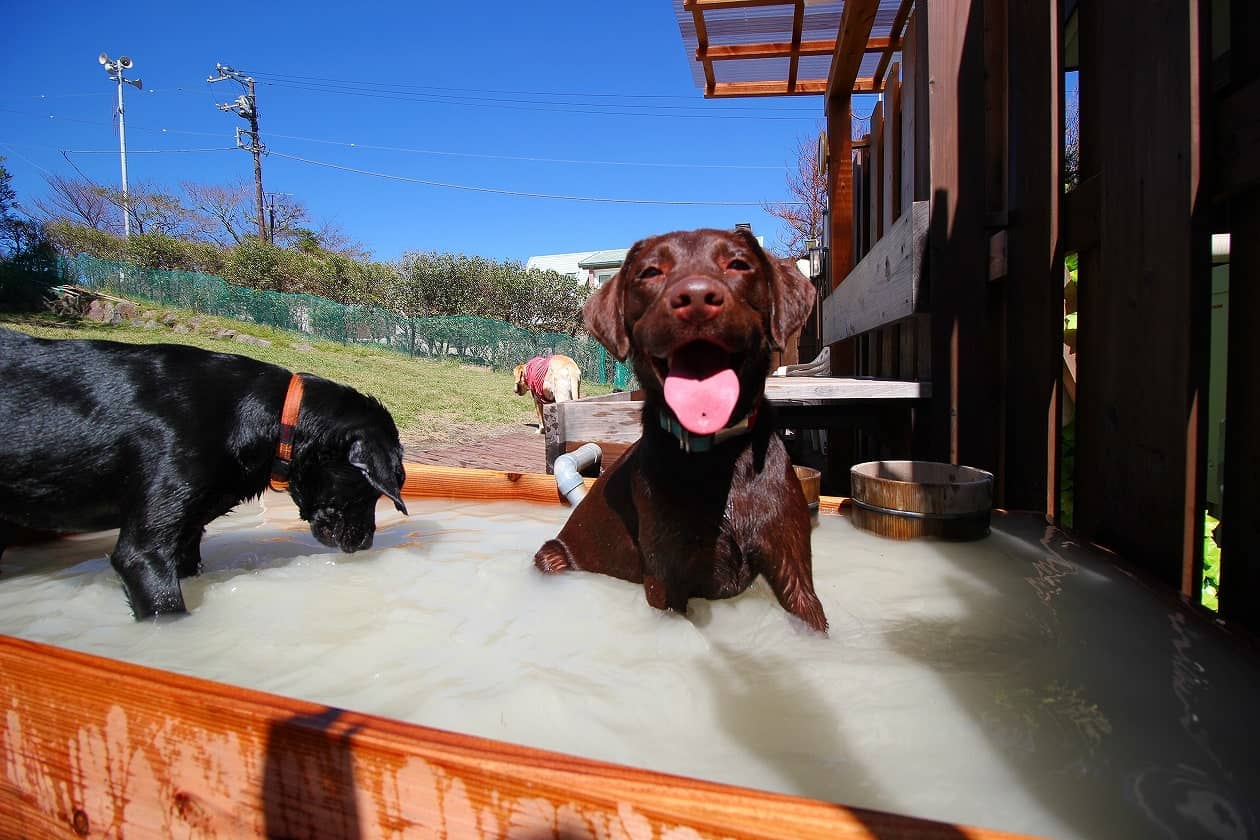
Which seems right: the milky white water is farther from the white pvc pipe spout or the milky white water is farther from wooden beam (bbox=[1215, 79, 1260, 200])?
wooden beam (bbox=[1215, 79, 1260, 200])

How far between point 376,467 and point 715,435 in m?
1.66

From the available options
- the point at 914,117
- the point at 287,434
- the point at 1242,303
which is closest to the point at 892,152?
the point at 914,117

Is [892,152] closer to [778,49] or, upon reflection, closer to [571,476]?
[778,49]

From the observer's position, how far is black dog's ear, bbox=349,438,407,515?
10.1 feet

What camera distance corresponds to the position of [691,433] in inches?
90.1

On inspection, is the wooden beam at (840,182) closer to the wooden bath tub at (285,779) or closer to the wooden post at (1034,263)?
the wooden post at (1034,263)

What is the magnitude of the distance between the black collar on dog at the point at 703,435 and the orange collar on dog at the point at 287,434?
1.69m

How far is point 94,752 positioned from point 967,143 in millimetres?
4659

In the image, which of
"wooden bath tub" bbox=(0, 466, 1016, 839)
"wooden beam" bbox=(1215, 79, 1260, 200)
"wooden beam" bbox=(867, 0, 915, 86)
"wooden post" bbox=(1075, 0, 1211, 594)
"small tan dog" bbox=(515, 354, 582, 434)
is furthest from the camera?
"small tan dog" bbox=(515, 354, 582, 434)

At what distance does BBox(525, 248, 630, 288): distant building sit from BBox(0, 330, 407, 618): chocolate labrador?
49123 mm

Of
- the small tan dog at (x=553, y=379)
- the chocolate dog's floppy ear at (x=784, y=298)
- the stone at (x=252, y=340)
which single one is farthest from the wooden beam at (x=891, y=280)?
the stone at (x=252, y=340)

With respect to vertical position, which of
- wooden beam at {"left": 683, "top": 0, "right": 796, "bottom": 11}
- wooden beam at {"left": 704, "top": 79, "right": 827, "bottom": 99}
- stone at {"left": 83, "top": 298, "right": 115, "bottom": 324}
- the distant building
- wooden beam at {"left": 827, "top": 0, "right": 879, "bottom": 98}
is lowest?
stone at {"left": 83, "top": 298, "right": 115, "bottom": 324}

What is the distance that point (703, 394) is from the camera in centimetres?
223

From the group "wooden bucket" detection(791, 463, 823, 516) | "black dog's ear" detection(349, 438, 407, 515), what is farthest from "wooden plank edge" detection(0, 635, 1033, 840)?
"wooden bucket" detection(791, 463, 823, 516)
